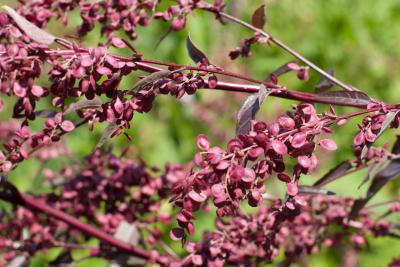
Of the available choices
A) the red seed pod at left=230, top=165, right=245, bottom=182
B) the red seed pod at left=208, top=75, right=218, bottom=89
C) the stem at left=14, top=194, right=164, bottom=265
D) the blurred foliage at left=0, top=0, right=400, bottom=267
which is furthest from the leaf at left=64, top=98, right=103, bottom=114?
the blurred foliage at left=0, top=0, right=400, bottom=267

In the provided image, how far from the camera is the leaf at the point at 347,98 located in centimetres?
92

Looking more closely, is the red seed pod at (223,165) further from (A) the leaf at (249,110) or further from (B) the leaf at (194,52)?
(B) the leaf at (194,52)

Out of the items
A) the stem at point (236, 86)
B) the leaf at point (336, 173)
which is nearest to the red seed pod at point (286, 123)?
the stem at point (236, 86)

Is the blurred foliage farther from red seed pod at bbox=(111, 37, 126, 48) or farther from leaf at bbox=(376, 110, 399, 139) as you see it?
leaf at bbox=(376, 110, 399, 139)

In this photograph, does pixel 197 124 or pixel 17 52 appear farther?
pixel 197 124

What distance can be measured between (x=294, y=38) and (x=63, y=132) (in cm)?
326

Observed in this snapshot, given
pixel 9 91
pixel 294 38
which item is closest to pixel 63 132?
pixel 9 91

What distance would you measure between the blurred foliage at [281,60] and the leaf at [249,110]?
2.08 metres

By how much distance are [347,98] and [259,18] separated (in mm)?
311

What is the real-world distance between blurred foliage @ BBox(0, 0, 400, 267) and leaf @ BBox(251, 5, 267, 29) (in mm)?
1818

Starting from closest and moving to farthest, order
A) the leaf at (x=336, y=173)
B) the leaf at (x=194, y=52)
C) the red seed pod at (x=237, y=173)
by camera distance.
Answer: the red seed pod at (x=237, y=173)
the leaf at (x=194, y=52)
the leaf at (x=336, y=173)

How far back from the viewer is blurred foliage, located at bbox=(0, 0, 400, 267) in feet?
10.7

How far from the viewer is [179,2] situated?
3.88ft

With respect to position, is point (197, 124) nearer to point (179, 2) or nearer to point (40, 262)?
point (40, 262)
